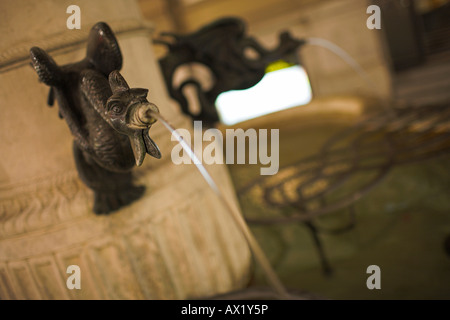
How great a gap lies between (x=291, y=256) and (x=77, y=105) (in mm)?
1623

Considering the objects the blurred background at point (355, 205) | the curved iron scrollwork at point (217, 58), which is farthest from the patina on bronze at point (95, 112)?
the curved iron scrollwork at point (217, 58)

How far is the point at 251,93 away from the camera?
6.66 meters

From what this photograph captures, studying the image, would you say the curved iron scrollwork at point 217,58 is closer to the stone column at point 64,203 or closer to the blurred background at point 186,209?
the blurred background at point 186,209

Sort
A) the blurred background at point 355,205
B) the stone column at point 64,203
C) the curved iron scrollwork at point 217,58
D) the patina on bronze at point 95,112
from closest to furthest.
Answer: the patina on bronze at point 95,112
the stone column at point 64,203
the blurred background at point 355,205
the curved iron scrollwork at point 217,58

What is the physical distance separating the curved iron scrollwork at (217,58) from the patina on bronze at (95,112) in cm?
98

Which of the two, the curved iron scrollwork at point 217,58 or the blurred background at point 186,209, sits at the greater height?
the curved iron scrollwork at point 217,58

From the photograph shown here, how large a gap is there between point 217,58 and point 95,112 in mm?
1148

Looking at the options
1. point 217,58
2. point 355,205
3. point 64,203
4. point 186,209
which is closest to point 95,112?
point 64,203

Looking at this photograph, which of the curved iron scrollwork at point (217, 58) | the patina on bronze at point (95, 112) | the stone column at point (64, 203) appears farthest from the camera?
the curved iron scrollwork at point (217, 58)

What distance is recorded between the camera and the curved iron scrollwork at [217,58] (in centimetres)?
199

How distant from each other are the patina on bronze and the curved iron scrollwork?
3.22 feet

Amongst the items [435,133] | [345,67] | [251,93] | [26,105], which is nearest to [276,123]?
[251,93]

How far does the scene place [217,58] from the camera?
2.02 metres
